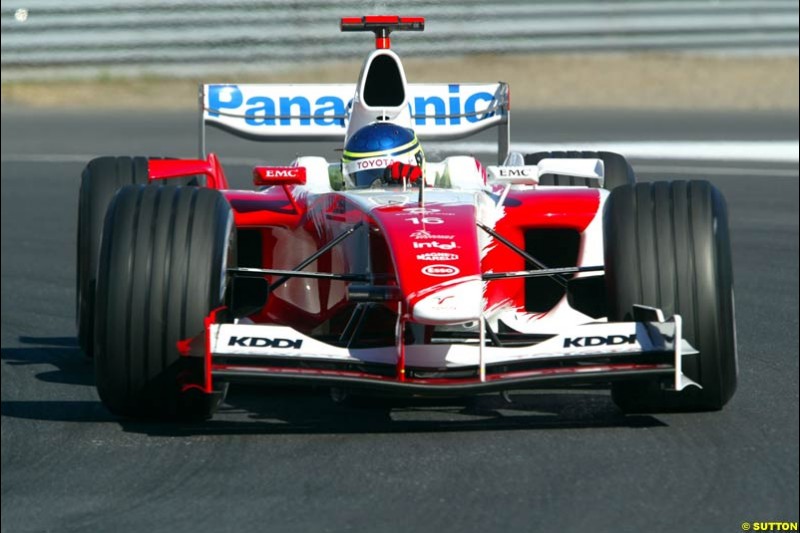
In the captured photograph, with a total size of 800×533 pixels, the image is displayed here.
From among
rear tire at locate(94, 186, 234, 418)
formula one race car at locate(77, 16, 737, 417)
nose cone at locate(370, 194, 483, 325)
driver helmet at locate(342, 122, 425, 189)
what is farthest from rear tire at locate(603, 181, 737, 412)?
rear tire at locate(94, 186, 234, 418)

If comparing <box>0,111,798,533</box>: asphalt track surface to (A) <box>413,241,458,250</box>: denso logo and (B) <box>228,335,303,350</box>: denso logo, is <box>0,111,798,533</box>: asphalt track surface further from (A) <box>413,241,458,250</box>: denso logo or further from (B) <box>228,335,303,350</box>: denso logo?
(A) <box>413,241,458,250</box>: denso logo

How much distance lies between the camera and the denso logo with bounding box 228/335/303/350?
6301mm

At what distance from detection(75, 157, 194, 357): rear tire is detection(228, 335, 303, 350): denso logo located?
2.21 meters

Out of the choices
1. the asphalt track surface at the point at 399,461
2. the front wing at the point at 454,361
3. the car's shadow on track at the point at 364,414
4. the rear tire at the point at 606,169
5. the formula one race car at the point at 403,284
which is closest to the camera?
the asphalt track surface at the point at 399,461

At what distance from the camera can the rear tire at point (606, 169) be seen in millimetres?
9297

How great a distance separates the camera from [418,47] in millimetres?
24109

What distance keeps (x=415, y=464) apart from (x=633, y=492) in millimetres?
882

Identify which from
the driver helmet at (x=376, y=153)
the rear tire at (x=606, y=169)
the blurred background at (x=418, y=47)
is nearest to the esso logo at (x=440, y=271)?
the driver helmet at (x=376, y=153)

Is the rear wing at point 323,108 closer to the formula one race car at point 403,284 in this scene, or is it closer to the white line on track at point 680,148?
the formula one race car at point 403,284

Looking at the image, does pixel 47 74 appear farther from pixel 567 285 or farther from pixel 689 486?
pixel 689 486

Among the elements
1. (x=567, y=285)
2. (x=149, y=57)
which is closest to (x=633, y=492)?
(x=567, y=285)

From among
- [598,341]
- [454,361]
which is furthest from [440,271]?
[598,341]

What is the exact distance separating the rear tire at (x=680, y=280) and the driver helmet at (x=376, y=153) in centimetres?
148

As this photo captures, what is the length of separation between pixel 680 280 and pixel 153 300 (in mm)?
2157
